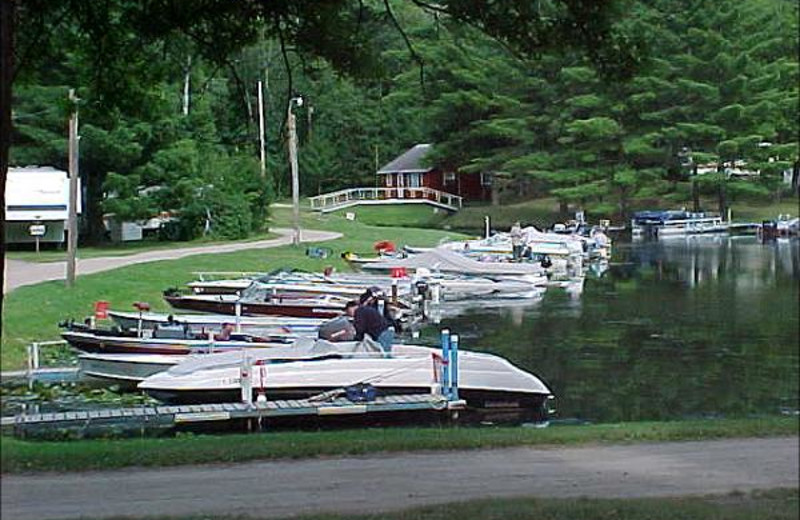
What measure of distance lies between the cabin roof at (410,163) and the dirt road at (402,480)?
207ft

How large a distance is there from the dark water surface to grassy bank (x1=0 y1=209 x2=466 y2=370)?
7.42 metres

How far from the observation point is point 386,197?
72500 millimetres

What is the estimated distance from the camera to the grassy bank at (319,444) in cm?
969

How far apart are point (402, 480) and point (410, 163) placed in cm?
6729

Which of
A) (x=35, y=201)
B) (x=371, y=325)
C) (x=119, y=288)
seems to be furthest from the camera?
(x=35, y=201)

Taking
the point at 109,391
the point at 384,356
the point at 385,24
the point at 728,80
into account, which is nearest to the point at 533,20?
the point at 385,24

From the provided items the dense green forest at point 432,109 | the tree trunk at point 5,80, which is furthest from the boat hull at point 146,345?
the tree trunk at point 5,80

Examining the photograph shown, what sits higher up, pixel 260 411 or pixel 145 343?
pixel 145 343

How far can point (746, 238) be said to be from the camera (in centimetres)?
5538

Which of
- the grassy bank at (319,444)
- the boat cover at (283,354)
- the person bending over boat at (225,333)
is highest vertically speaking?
the person bending over boat at (225,333)

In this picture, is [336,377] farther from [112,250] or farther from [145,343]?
[112,250]

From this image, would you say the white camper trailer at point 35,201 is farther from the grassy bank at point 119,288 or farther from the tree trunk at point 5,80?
the tree trunk at point 5,80

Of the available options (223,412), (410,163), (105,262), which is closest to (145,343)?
(223,412)

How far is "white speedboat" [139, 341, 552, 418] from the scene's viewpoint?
15453 mm
